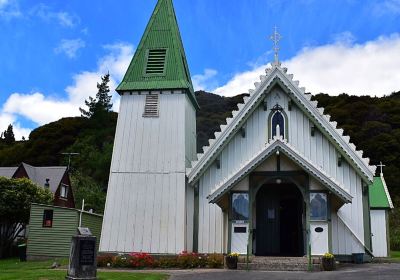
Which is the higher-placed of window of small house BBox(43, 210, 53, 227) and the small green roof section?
the small green roof section

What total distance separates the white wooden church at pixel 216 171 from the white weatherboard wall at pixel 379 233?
2.55m

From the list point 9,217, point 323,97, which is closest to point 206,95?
point 323,97

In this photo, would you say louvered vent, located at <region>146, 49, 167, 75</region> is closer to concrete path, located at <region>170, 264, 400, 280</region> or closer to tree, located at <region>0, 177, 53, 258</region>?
concrete path, located at <region>170, 264, 400, 280</region>

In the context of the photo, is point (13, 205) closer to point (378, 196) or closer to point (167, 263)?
point (167, 263)

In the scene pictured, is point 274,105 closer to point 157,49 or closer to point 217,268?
point 157,49

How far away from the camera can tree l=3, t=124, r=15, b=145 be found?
94.4m

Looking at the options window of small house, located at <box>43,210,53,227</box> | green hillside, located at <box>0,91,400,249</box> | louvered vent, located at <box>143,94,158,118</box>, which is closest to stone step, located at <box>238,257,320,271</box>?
louvered vent, located at <box>143,94,158,118</box>

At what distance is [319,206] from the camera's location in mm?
20609

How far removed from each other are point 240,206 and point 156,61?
30.3 feet

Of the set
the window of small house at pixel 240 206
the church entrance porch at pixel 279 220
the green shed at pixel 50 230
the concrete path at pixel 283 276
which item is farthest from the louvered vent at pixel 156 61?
the concrete path at pixel 283 276

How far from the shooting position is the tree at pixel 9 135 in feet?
310

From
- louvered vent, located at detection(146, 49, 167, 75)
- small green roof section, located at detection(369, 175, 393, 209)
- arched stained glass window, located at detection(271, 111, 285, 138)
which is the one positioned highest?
louvered vent, located at detection(146, 49, 167, 75)

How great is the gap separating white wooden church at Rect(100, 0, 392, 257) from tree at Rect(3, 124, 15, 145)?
7503 cm

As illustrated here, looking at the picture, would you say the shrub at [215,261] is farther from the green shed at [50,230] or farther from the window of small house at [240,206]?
the green shed at [50,230]
